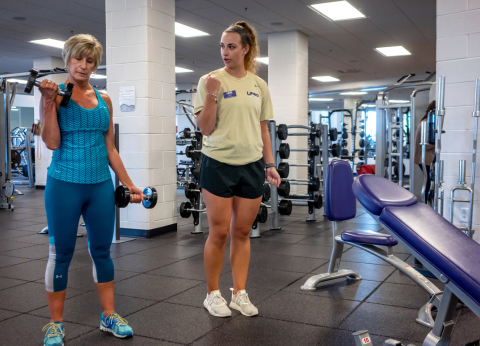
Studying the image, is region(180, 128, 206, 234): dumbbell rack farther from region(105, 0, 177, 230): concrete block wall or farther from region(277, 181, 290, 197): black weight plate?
region(277, 181, 290, 197): black weight plate

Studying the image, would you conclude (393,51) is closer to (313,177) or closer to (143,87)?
(313,177)

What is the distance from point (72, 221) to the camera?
1817 mm

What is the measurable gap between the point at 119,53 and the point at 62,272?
3.10 meters

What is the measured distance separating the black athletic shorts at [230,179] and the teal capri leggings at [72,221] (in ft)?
1.49

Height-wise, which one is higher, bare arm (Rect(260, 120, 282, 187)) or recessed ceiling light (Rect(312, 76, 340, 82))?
recessed ceiling light (Rect(312, 76, 340, 82))

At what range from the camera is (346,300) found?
251 cm

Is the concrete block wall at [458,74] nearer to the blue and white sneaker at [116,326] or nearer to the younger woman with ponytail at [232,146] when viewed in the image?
the younger woman with ponytail at [232,146]

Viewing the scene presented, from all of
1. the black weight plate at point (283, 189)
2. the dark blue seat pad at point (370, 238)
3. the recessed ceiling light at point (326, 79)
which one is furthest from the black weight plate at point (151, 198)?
the recessed ceiling light at point (326, 79)

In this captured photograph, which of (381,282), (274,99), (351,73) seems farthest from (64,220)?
(351,73)

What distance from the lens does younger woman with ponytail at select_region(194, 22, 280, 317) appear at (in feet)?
Result: 6.86

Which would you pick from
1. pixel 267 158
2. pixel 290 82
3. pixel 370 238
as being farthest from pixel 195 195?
pixel 290 82

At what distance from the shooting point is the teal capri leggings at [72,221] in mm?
1789

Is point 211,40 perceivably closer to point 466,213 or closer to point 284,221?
point 284,221

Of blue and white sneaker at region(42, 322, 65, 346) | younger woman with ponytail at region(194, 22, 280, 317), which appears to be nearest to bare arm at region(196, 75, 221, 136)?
younger woman with ponytail at region(194, 22, 280, 317)
